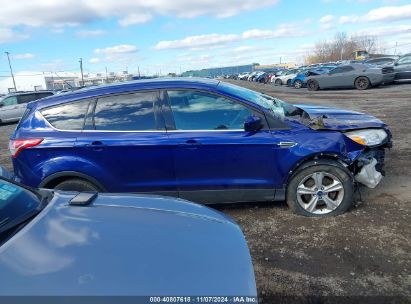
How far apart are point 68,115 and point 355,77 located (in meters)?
19.9

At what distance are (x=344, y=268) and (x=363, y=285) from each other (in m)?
0.27

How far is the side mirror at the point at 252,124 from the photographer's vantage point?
13.3ft

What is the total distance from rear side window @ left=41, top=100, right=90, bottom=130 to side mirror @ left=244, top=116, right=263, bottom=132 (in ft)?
6.18

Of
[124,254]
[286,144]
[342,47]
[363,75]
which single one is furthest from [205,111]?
[342,47]

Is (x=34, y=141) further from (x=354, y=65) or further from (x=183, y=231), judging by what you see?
(x=354, y=65)

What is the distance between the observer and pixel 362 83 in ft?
68.1

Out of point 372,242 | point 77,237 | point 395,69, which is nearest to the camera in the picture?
point 77,237

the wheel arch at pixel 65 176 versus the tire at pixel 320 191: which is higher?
the wheel arch at pixel 65 176

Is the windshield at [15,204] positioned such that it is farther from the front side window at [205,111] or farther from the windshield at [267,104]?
the windshield at [267,104]

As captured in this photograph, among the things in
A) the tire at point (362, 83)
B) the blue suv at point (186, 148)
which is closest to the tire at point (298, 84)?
the tire at point (362, 83)

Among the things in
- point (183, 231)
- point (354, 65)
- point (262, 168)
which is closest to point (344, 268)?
point (262, 168)

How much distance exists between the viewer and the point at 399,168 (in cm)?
594

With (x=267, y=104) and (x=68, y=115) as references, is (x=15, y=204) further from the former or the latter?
(x=267, y=104)

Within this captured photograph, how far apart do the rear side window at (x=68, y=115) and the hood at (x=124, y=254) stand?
2124mm
